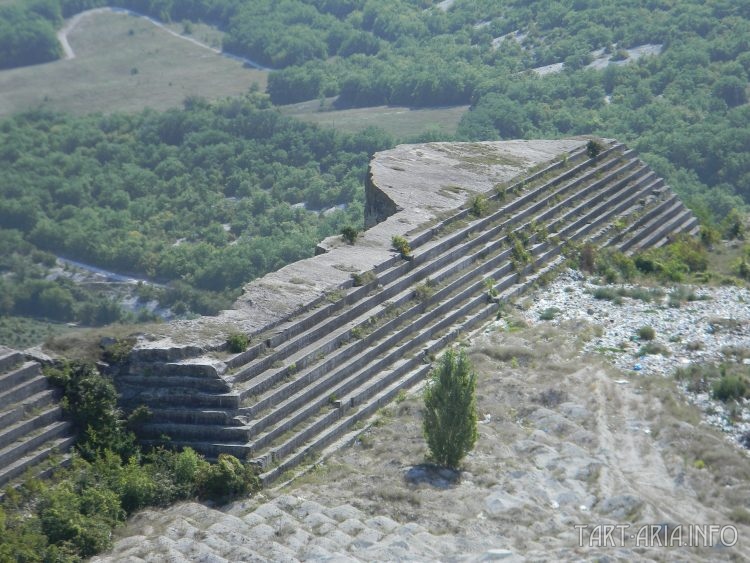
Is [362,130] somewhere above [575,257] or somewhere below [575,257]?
below

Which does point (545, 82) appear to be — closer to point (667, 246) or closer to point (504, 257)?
point (667, 246)

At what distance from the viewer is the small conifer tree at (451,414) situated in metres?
19.3

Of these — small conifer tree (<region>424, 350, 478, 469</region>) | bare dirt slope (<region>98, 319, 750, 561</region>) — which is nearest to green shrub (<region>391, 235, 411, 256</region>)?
bare dirt slope (<region>98, 319, 750, 561</region>)

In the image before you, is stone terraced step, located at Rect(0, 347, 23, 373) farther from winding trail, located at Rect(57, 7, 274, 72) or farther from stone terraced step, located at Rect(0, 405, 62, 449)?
winding trail, located at Rect(57, 7, 274, 72)

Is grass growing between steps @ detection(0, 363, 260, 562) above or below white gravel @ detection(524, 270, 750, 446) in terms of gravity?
above

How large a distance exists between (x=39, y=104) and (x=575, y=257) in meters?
48.7

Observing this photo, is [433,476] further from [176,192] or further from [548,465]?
[176,192]

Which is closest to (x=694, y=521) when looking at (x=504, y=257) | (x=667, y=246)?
(x=504, y=257)

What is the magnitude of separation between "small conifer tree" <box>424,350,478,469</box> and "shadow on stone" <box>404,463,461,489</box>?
0.39ft

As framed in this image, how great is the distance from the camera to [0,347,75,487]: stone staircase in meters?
18.5

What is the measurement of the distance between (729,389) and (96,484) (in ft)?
30.5

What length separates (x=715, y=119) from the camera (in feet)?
182

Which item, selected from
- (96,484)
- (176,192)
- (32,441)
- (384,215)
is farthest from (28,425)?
(176,192)

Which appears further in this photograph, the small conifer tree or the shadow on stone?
the small conifer tree
